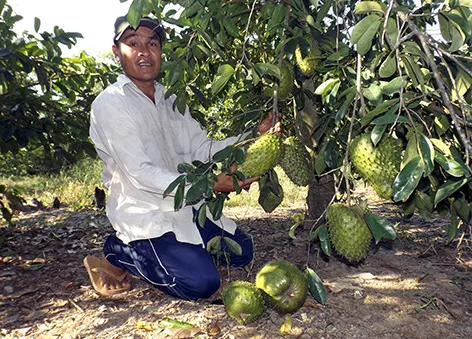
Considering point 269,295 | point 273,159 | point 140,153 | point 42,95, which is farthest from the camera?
point 42,95

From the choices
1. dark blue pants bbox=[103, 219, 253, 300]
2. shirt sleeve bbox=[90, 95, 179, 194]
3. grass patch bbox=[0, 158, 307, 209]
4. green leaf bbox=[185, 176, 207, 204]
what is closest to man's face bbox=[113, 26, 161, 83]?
shirt sleeve bbox=[90, 95, 179, 194]

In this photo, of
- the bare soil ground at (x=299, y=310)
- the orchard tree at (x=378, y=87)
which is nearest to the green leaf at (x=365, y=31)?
the orchard tree at (x=378, y=87)

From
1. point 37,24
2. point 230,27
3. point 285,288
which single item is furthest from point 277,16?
point 37,24

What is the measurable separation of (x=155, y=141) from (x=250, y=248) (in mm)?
992

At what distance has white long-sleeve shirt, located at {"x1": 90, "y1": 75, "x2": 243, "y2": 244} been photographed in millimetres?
2461

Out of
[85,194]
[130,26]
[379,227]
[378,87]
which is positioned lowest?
[85,194]

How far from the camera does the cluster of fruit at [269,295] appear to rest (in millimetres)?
1988

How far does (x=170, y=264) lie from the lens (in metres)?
2.59

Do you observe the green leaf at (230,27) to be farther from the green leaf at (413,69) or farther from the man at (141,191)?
the green leaf at (413,69)

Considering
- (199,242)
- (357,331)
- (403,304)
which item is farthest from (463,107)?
(199,242)

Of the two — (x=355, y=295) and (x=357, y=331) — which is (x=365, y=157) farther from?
(x=355, y=295)

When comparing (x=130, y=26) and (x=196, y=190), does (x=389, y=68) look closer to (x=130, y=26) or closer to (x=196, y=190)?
(x=196, y=190)

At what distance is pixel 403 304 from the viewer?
219 cm

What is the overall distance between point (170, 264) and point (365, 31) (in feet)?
5.95
